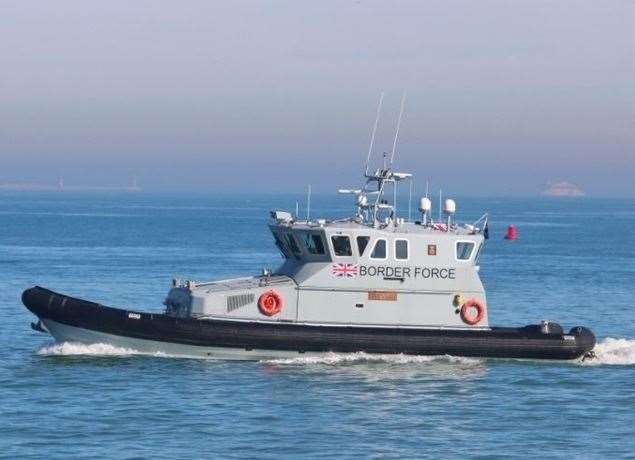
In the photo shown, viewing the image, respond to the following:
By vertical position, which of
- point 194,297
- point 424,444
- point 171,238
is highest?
point 171,238

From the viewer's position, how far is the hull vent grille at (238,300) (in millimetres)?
29703

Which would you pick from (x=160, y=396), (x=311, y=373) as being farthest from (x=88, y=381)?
(x=311, y=373)

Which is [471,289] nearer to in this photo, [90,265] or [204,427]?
[204,427]

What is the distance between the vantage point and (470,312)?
30266 mm

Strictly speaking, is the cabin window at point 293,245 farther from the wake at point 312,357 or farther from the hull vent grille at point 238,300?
the wake at point 312,357

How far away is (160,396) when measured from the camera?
85.4ft

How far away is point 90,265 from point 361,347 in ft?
119

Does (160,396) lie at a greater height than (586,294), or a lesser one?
lesser

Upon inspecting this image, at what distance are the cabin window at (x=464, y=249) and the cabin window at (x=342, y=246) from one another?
2532 millimetres

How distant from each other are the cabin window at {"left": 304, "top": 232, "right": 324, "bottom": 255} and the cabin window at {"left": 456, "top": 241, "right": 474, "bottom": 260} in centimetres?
317

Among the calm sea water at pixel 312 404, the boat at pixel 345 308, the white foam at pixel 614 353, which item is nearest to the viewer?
the calm sea water at pixel 312 404

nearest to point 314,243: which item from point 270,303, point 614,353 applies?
point 270,303

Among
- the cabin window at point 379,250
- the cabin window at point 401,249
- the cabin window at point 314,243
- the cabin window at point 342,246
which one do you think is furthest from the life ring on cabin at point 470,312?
the cabin window at point 314,243

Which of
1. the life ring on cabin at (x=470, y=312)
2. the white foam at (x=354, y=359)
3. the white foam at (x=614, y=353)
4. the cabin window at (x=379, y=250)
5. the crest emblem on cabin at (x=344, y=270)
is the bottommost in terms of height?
the white foam at (x=354, y=359)
